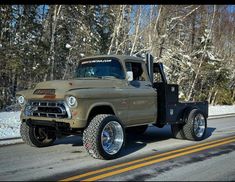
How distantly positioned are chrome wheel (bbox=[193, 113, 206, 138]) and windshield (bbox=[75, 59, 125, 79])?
325cm

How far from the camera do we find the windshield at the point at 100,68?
888 cm

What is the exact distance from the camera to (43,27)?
2075cm

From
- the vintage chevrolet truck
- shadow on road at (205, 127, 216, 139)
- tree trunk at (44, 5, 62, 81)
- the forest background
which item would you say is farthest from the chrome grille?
tree trunk at (44, 5, 62, 81)

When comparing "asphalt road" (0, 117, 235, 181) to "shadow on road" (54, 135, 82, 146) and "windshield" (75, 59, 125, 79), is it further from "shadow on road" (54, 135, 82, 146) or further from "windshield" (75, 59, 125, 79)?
"windshield" (75, 59, 125, 79)

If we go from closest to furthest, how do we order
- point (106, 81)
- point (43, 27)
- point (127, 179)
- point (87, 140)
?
point (127, 179)
point (87, 140)
point (106, 81)
point (43, 27)

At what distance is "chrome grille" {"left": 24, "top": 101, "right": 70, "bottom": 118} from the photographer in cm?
761

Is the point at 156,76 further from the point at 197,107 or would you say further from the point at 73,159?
the point at 73,159

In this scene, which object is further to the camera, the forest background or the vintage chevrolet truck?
the forest background

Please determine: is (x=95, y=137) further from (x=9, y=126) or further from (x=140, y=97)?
(x=9, y=126)

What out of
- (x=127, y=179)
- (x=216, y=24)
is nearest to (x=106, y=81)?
(x=127, y=179)

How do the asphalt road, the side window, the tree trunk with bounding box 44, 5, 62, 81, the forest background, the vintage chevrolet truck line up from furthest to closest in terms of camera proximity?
the tree trunk with bounding box 44, 5, 62, 81 < the forest background < the side window < the vintage chevrolet truck < the asphalt road

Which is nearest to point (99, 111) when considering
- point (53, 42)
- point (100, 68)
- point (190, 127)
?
point (100, 68)

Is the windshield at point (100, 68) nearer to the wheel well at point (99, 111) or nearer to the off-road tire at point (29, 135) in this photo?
the wheel well at point (99, 111)

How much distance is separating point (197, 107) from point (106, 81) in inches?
155
